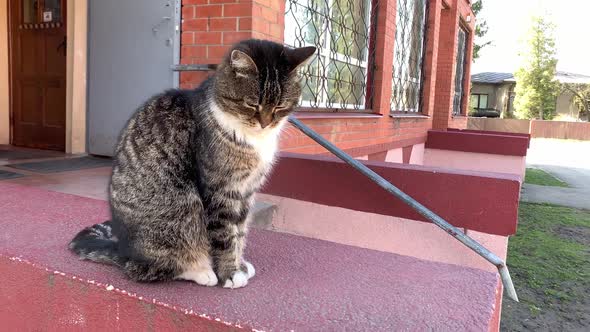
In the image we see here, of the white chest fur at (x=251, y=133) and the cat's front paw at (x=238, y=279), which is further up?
the white chest fur at (x=251, y=133)

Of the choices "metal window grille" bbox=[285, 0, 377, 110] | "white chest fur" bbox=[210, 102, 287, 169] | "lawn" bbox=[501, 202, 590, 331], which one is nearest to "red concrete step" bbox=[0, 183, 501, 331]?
"white chest fur" bbox=[210, 102, 287, 169]

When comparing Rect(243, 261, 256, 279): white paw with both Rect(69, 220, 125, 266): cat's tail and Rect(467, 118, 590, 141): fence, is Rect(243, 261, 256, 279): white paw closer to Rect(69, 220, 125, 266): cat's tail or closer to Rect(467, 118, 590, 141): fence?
Rect(69, 220, 125, 266): cat's tail

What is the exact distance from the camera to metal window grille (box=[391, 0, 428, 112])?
6883 millimetres

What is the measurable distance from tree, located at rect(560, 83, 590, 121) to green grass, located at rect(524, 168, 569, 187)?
2500cm

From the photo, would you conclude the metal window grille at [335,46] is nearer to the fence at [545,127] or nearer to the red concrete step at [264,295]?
the red concrete step at [264,295]

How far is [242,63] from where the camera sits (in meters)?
1.65

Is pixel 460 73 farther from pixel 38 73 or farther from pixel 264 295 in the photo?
pixel 264 295

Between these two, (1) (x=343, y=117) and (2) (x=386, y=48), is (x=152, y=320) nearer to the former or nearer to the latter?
(1) (x=343, y=117)

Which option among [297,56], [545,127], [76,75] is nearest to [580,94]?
[545,127]

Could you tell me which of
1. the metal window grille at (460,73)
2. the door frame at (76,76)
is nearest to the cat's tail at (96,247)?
the door frame at (76,76)

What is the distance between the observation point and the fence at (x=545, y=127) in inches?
1110

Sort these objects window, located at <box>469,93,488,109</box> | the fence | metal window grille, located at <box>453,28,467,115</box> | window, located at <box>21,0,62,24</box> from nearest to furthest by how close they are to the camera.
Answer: window, located at <box>21,0,62,24</box> → metal window grille, located at <box>453,28,467,115</box> → the fence → window, located at <box>469,93,488,109</box>

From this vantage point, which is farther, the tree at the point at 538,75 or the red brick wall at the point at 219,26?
the tree at the point at 538,75

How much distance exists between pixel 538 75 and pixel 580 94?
3933 millimetres
